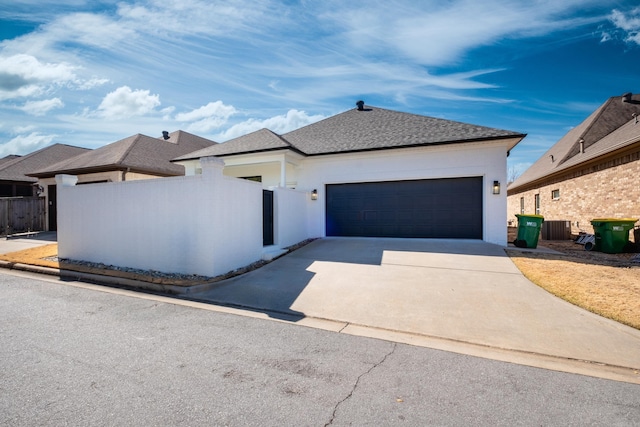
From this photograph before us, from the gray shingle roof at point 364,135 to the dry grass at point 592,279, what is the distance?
444cm

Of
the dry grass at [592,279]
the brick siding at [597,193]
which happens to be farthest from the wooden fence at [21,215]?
the brick siding at [597,193]

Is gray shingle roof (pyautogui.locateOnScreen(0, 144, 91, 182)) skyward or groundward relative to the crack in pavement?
skyward

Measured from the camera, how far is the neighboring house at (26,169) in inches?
746

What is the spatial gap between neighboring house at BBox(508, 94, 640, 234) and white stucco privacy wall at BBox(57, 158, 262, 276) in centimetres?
1287

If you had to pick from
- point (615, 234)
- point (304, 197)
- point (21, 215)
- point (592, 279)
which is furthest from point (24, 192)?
point (615, 234)

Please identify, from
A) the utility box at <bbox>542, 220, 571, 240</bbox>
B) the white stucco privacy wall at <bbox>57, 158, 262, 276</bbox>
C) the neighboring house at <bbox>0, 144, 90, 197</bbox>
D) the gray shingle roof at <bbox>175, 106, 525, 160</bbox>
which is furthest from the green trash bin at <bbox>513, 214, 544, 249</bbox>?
the neighboring house at <bbox>0, 144, 90, 197</bbox>

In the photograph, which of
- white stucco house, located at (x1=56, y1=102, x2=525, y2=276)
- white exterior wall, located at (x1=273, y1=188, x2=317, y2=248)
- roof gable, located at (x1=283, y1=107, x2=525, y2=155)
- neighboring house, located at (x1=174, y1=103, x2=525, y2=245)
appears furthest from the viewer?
roof gable, located at (x1=283, y1=107, x2=525, y2=155)

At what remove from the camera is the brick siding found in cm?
1086

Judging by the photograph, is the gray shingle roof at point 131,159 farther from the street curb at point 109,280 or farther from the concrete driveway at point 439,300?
the concrete driveway at point 439,300

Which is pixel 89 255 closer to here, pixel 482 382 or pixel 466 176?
pixel 482 382

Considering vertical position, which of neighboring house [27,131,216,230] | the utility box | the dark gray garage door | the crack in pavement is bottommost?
the crack in pavement

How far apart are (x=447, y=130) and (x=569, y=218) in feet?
29.7

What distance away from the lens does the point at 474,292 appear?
584 cm

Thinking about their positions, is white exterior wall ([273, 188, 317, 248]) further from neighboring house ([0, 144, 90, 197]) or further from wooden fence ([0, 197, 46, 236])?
neighboring house ([0, 144, 90, 197])
